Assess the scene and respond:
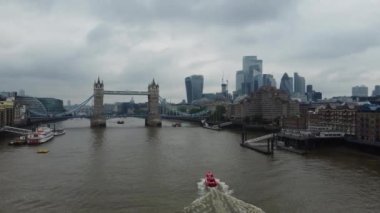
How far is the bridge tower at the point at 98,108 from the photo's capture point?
127750 millimetres

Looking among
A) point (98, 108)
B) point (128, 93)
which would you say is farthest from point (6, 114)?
point (128, 93)

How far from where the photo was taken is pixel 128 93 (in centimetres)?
14300

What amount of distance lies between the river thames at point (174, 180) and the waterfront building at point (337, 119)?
592 inches

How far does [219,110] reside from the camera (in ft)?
529

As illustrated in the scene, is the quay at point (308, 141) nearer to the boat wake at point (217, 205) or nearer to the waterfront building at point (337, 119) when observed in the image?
the waterfront building at point (337, 119)

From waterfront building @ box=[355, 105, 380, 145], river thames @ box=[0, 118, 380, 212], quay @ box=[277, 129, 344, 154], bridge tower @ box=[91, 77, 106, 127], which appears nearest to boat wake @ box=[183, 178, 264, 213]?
river thames @ box=[0, 118, 380, 212]

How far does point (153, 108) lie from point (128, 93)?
36.7ft

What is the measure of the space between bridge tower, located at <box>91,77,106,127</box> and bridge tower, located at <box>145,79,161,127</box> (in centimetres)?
1507

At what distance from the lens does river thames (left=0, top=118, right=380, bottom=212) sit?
81.9 ft

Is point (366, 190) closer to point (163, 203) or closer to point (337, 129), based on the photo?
point (163, 203)

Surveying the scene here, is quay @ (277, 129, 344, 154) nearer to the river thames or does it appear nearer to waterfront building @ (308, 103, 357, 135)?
waterfront building @ (308, 103, 357, 135)

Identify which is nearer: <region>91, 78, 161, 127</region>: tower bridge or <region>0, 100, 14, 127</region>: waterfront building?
<region>0, 100, 14, 127</region>: waterfront building

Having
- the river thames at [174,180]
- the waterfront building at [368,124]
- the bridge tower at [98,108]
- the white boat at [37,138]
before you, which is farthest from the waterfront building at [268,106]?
the river thames at [174,180]

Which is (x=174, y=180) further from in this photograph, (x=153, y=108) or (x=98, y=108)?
(x=153, y=108)
